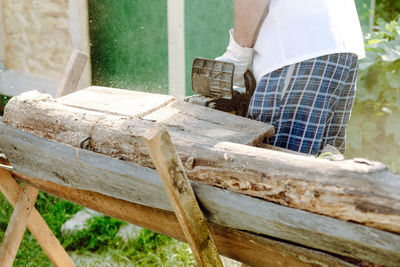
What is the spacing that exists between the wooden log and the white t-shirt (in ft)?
1.88

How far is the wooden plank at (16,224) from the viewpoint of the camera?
2.51 meters

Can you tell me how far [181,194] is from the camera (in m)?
1.56

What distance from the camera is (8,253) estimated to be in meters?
2.51

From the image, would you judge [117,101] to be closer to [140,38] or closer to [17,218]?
[17,218]

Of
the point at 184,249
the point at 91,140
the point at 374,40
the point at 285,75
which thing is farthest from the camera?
the point at 374,40

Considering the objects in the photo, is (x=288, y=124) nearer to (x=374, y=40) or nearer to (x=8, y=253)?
(x=8, y=253)

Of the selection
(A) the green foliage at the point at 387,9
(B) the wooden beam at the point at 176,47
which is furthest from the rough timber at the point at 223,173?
(A) the green foliage at the point at 387,9

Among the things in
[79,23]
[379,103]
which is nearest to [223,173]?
[379,103]

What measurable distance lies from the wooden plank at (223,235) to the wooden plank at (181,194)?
0.10 meters

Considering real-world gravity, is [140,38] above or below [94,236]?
above

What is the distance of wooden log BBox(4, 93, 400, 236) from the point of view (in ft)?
4.35

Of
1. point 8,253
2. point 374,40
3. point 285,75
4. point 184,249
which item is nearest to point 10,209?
point 184,249

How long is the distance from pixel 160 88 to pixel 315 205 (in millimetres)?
3466

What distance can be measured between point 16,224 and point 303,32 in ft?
5.80
